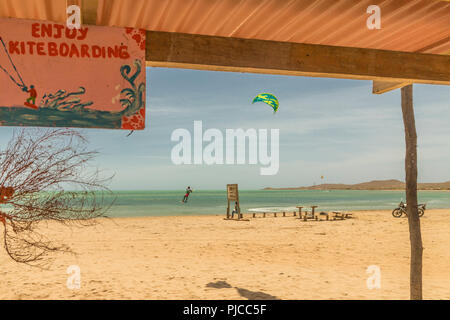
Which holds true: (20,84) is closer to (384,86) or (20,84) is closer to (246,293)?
(384,86)

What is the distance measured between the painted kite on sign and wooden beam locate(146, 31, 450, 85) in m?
0.27

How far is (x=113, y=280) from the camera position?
8602 mm

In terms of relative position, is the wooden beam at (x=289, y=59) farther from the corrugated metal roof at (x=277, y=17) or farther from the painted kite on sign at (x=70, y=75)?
the painted kite on sign at (x=70, y=75)

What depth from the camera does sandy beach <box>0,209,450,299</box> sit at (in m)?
7.54

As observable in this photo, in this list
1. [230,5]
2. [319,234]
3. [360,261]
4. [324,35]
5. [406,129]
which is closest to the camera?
[230,5]

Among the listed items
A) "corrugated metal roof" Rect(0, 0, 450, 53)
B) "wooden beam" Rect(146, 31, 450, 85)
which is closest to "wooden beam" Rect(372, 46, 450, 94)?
"wooden beam" Rect(146, 31, 450, 85)

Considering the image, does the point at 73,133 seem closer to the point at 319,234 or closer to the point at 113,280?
the point at 113,280

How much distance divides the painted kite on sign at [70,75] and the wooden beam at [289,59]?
273 millimetres

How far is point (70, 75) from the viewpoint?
3039 millimetres

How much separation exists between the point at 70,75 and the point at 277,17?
5.76 ft

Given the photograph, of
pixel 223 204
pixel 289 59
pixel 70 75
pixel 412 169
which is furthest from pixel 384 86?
pixel 223 204

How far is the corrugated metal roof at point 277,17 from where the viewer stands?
9.57 ft
